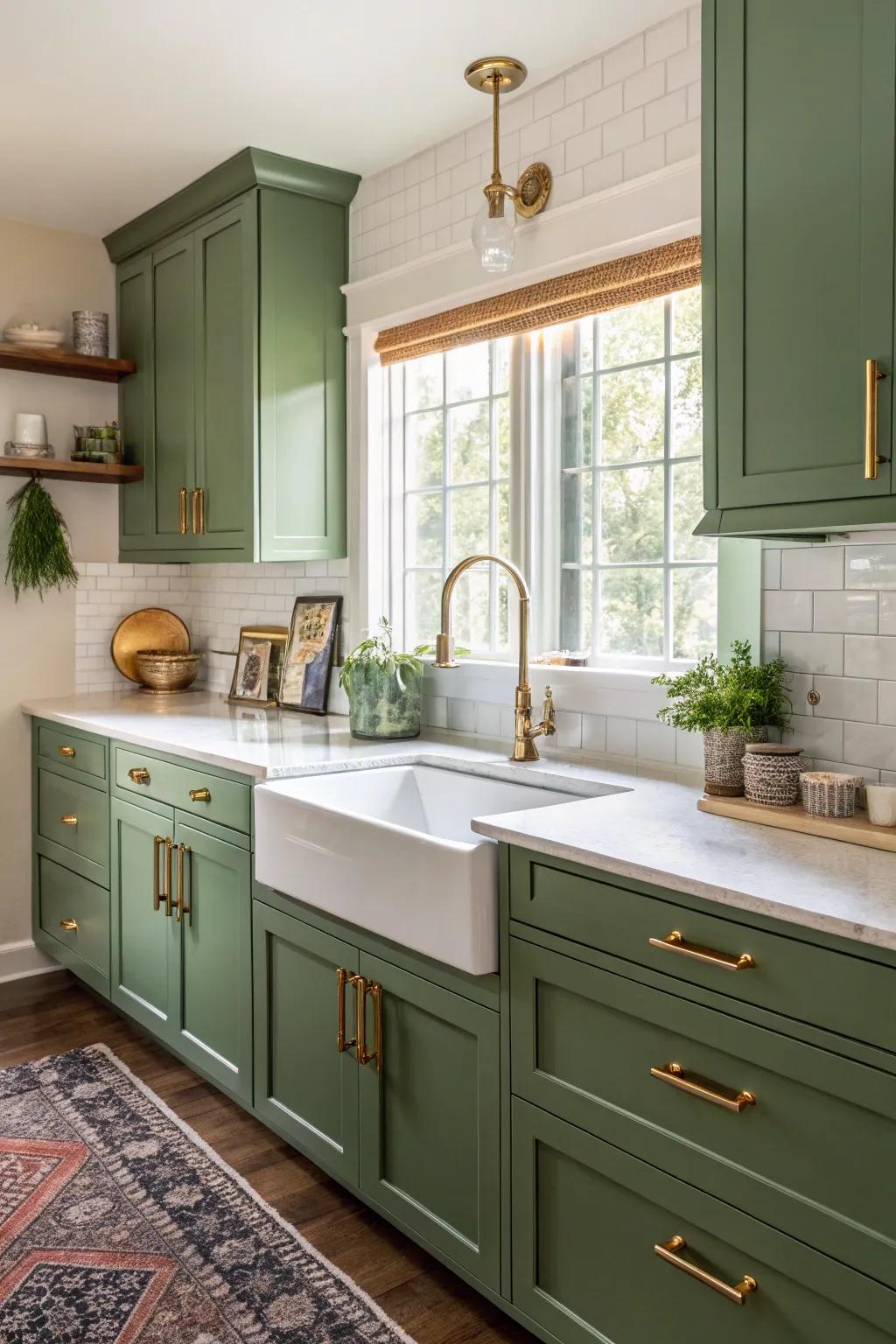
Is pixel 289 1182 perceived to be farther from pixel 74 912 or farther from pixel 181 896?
pixel 74 912

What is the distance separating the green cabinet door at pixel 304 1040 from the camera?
7.55 ft

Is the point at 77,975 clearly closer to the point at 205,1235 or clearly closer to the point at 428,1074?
the point at 205,1235

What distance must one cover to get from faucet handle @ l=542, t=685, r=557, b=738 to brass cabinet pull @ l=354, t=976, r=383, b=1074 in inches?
29.4

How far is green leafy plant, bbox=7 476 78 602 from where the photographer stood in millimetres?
3852

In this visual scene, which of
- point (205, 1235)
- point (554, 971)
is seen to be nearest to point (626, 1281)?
point (554, 971)

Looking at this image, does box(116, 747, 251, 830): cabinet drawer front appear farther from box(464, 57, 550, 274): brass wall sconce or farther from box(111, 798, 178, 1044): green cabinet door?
box(464, 57, 550, 274): brass wall sconce

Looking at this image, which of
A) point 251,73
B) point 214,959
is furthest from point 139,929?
point 251,73

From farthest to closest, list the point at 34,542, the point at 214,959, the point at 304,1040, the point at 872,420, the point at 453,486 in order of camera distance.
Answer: the point at 34,542, the point at 453,486, the point at 214,959, the point at 304,1040, the point at 872,420

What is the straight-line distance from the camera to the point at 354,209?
11.2ft

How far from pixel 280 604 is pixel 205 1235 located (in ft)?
6.76

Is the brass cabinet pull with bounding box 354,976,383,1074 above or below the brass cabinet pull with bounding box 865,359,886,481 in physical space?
below

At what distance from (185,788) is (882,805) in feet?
5.87

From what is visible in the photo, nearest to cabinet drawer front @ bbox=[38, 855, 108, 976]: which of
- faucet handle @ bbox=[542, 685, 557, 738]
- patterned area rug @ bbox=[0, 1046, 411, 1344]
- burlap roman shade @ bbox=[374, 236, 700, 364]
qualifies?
patterned area rug @ bbox=[0, 1046, 411, 1344]

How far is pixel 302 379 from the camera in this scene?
337 centimetres
